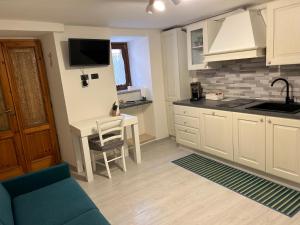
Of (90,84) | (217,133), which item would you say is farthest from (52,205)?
(217,133)

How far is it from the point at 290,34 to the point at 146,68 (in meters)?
2.49

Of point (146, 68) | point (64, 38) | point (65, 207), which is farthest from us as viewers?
point (146, 68)

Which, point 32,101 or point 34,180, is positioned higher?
point 32,101

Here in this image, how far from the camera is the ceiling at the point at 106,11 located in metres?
2.21

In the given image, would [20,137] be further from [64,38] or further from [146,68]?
[146,68]

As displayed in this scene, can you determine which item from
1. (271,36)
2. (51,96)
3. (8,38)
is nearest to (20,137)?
(51,96)

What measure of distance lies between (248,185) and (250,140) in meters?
0.54

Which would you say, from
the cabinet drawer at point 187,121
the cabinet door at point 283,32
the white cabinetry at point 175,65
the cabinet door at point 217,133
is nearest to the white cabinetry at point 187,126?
the cabinet drawer at point 187,121

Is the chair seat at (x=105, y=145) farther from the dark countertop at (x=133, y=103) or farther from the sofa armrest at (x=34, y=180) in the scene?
the dark countertop at (x=133, y=103)

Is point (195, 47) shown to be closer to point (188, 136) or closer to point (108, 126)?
point (188, 136)

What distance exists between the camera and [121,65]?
4734 millimetres

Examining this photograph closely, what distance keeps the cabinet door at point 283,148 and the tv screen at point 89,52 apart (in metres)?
A: 2.43

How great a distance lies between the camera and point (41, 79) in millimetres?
3463

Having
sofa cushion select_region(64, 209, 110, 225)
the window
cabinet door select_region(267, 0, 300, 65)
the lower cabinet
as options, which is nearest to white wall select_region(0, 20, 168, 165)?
the window
